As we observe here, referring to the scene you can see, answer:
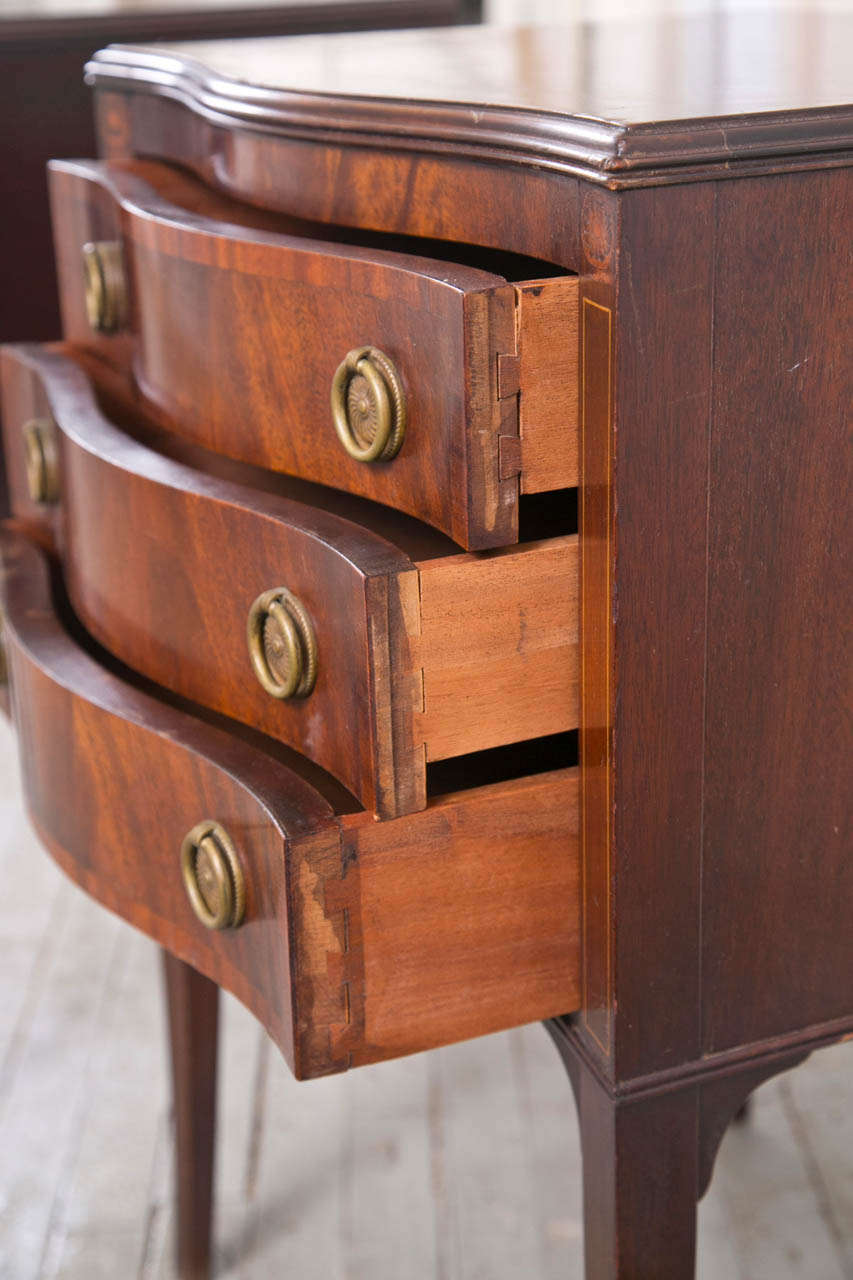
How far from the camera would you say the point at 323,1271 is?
1139 millimetres

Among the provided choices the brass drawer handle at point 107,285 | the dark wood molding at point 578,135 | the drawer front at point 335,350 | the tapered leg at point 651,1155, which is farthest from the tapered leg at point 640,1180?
the brass drawer handle at point 107,285

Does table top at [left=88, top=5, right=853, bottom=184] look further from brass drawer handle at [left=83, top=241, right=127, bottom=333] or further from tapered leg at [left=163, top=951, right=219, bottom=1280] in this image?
tapered leg at [left=163, top=951, right=219, bottom=1280]

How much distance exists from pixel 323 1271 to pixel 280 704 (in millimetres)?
650

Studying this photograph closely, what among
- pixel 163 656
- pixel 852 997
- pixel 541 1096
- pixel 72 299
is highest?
pixel 72 299

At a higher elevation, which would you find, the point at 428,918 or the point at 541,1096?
the point at 428,918

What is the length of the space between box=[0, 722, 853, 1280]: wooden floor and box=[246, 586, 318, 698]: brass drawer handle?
0.66 m

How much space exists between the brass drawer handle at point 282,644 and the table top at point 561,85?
0.19 m

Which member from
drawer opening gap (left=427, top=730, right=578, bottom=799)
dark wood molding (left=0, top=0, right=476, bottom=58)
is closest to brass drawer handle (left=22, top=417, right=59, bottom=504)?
drawer opening gap (left=427, top=730, right=578, bottom=799)

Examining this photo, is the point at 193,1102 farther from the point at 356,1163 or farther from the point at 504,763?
the point at 504,763

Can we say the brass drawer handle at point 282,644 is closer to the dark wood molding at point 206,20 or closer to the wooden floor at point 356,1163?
the wooden floor at point 356,1163

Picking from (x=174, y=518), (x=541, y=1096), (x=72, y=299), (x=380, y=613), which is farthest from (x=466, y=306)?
(x=541, y=1096)

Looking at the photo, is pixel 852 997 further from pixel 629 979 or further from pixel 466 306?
pixel 466 306

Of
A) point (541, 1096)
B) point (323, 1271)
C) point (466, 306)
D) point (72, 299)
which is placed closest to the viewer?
point (466, 306)

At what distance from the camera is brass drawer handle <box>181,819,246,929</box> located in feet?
2.08
